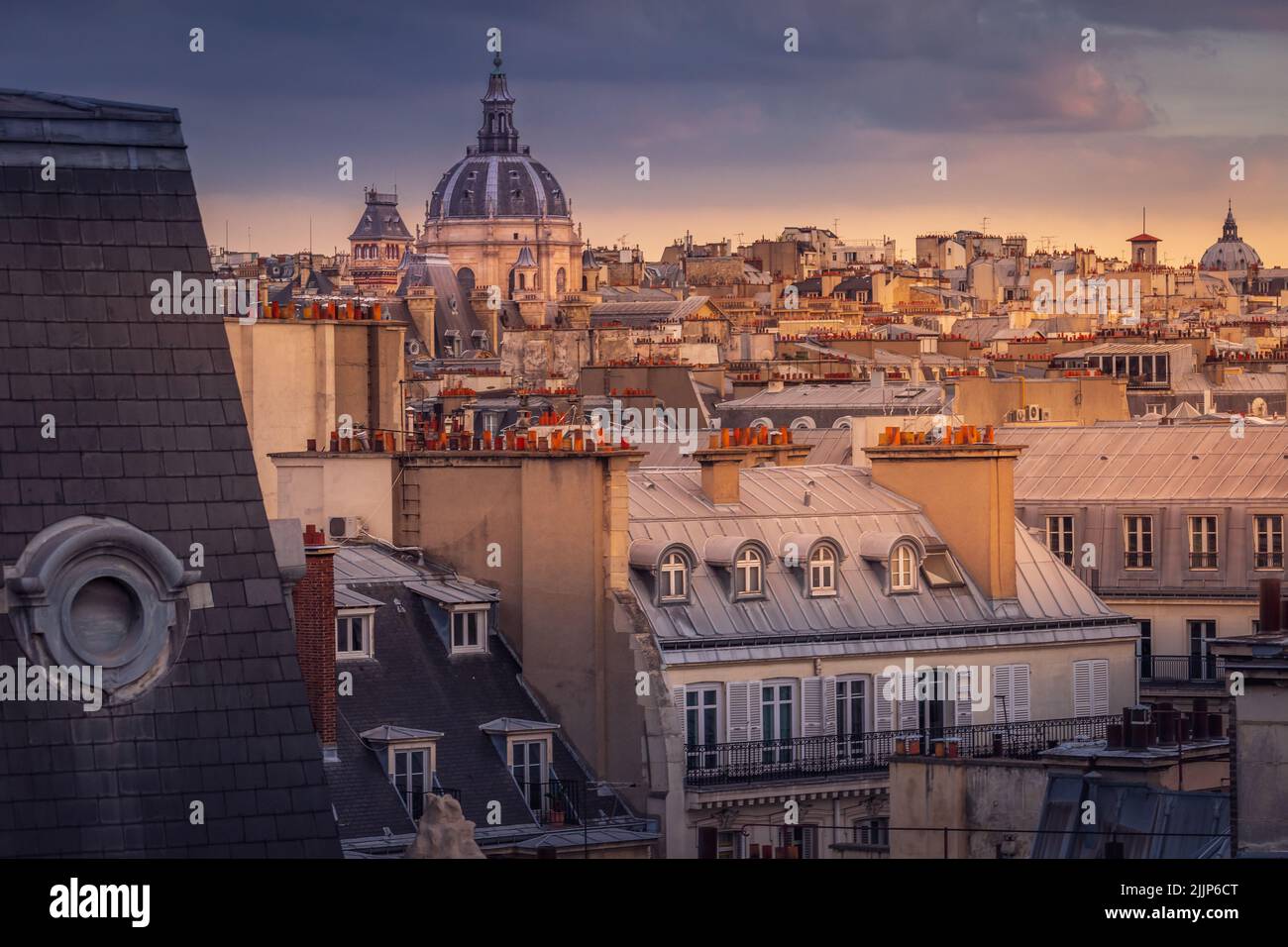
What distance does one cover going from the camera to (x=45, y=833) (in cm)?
1684

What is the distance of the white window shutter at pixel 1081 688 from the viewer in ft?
117

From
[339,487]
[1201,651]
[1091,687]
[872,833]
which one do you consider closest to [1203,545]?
[1201,651]

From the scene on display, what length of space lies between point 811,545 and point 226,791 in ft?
57.2

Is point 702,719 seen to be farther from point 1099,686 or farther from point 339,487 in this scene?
point 1099,686

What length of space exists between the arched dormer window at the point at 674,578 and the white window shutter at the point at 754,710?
108cm

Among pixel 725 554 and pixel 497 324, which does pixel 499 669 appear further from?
pixel 497 324

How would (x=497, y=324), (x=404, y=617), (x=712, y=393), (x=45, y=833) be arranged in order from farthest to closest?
(x=497, y=324) < (x=712, y=393) < (x=404, y=617) < (x=45, y=833)

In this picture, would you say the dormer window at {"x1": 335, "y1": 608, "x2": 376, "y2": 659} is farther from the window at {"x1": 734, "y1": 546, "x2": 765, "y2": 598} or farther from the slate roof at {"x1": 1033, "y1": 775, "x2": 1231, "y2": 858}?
the slate roof at {"x1": 1033, "y1": 775, "x2": 1231, "y2": 858}

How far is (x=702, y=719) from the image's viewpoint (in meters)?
32.2

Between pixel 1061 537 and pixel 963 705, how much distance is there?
32.3 ft

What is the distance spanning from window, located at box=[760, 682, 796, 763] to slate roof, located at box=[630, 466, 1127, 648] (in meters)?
0.50
